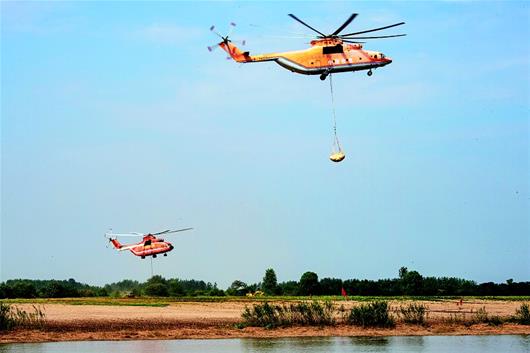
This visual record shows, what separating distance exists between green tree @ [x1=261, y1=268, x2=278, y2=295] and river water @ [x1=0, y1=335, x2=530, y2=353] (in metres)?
48.5

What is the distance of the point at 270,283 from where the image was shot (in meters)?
105

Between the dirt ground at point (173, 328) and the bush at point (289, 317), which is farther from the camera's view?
the bush at point (289, 317)

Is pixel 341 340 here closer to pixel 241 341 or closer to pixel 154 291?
pixel 241 341

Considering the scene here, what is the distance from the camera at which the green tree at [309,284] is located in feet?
312

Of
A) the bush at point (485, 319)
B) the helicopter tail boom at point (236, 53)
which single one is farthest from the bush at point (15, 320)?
the bush at point (485, 319)

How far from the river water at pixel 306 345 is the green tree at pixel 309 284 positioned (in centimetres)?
4300

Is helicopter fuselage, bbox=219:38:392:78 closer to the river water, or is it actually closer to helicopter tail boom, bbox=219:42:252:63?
helicopter tail boom, bbox=219:42:252:63

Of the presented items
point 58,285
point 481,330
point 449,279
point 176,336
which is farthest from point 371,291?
point 176,336

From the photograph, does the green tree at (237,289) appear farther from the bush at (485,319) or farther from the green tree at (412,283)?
the bush at (485,319)

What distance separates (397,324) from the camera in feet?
179

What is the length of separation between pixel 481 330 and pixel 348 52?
18.1 metres


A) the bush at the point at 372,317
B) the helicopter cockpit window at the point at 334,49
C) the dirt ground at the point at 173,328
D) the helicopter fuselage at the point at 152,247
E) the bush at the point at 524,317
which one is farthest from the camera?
the helicopter fuselage at the point at 152,247

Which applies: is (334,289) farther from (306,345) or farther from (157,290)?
(306,345)

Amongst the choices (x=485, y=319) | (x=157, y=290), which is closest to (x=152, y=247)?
(x=157, y=290)
